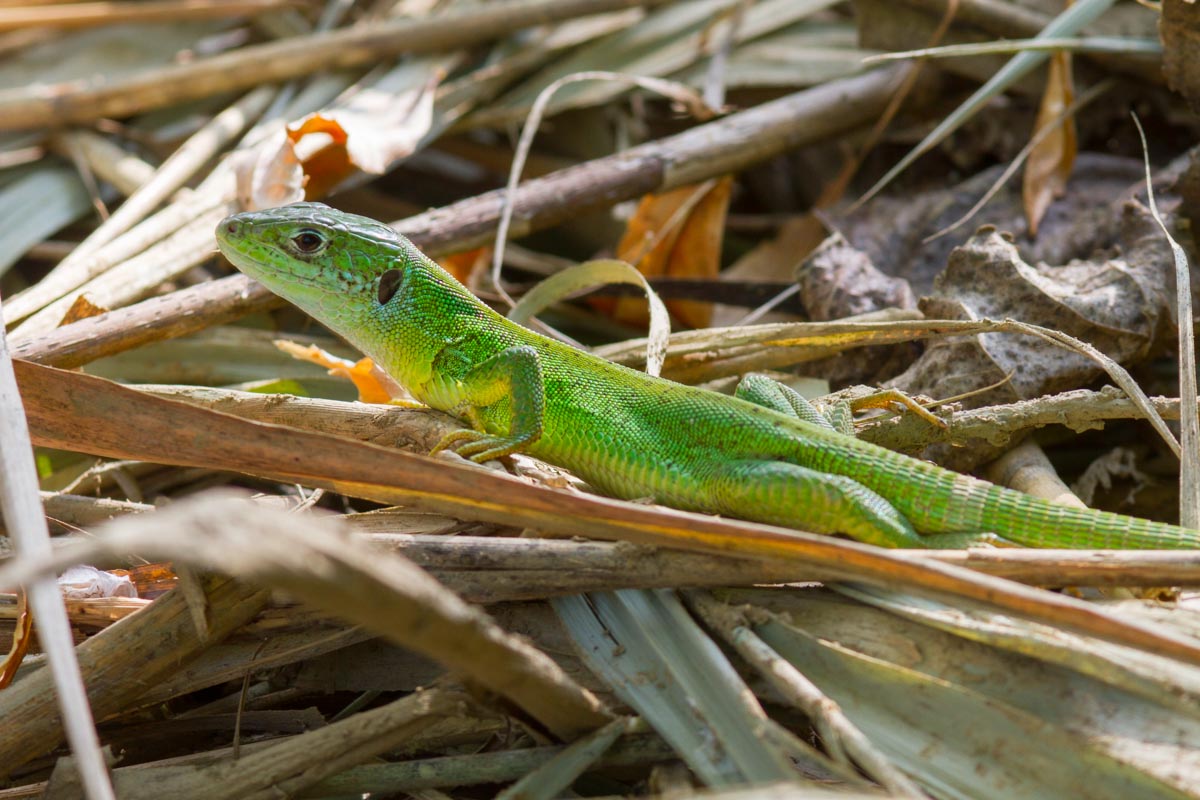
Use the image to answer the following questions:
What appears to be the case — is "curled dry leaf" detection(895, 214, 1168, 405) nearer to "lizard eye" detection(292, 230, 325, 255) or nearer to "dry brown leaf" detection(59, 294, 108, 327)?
"lizard eye" detection(292, 230, 325, 255)

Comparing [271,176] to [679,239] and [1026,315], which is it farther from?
[1026,315]

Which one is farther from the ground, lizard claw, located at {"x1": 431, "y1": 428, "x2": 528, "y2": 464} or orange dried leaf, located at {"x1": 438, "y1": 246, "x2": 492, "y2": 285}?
orange dried leaf, located at {"x1": 438, "y1": 246, "x2": 492, "y2": 285}

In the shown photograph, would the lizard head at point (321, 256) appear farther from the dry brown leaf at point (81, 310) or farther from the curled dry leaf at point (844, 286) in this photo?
the curled dry leaf at point (844, 286)

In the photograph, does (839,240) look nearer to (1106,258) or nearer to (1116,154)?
(1106,258)

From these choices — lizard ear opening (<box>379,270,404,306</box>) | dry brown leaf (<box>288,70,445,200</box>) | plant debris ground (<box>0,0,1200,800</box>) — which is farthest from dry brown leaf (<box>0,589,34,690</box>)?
dry brown leaf (<box>288,70,445,200</box>)

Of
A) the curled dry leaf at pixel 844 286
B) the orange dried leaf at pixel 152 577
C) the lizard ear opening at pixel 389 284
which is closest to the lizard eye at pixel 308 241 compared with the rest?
the lizard ear opening at pixel 389 284

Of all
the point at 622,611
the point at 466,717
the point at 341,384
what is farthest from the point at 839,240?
the point at 466,717

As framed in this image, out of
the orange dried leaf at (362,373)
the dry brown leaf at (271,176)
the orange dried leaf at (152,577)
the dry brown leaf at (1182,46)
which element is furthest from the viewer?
the dry brown leaf at (271,176)
